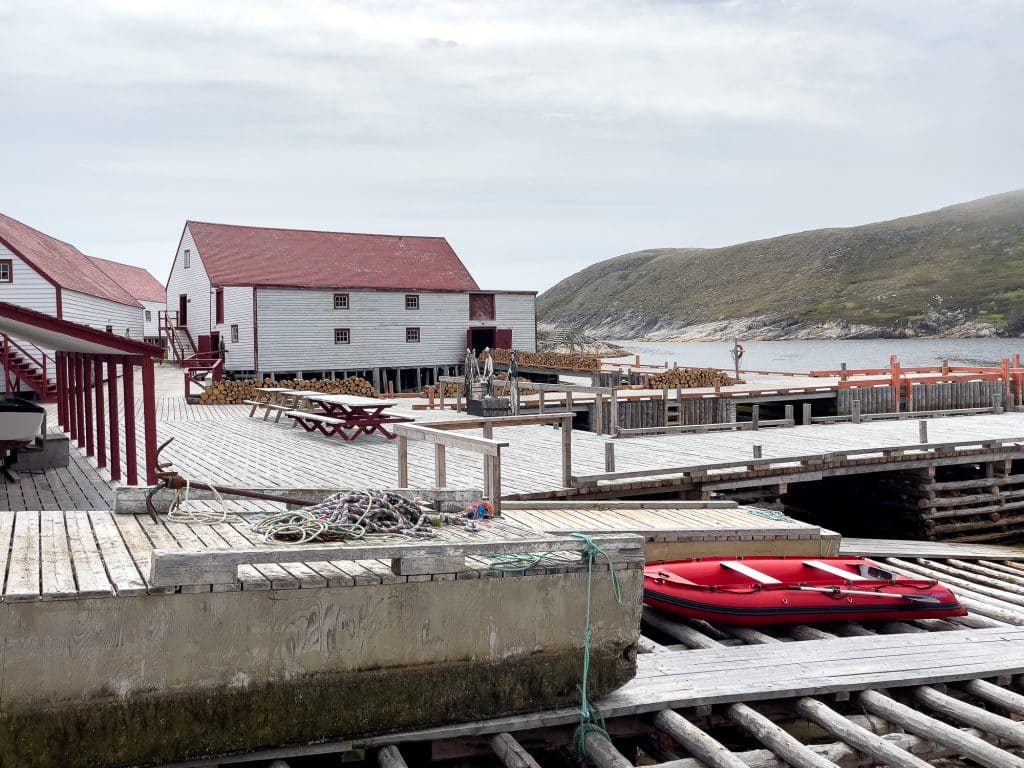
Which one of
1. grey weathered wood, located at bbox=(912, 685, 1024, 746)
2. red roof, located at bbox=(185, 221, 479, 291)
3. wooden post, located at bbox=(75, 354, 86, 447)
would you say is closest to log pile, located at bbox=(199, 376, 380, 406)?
red roof, located at bbox=(185, 221, 479, 291)

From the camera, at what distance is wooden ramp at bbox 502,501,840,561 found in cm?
995

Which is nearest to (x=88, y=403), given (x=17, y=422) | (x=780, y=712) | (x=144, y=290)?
(x=17, y=422)

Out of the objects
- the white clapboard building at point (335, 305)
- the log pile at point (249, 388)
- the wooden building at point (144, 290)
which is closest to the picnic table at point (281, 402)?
the log pile at point (249, 388)

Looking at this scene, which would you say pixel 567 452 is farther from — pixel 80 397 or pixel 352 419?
pixel 80 397

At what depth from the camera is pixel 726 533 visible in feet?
33.6

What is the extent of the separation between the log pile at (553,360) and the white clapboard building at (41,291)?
16.4 metres

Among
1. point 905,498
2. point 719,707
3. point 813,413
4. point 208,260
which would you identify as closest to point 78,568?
point 719,707

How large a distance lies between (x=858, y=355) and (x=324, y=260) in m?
83.8

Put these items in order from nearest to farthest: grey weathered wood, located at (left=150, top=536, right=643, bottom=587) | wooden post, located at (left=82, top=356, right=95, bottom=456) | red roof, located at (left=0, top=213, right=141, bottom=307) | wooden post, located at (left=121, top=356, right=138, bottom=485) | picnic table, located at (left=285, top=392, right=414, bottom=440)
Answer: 1. grey weathered wood, located at (left=150, top=536, right=643, bottom=587)
2. wooden post, located at (left=121, top=356, right=138, bottom=485)
3. wooden post, located at (left=82, top=356, right=95, bottom=456)
4. picnic table, located at (left=285, top=392, right=414, bottom=440)
5. red roof, located at (left=0, top=213, right=141, bottom=307)

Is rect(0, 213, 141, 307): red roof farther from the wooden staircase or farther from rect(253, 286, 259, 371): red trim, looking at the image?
rect(253, 286, 259, 371): red trim

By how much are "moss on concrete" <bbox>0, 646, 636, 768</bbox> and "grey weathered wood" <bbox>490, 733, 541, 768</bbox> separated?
0.18 meters

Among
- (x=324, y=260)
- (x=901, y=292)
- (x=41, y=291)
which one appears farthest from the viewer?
(x=901, y=292)

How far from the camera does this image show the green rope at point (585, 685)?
596cm

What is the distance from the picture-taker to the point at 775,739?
589 cm
